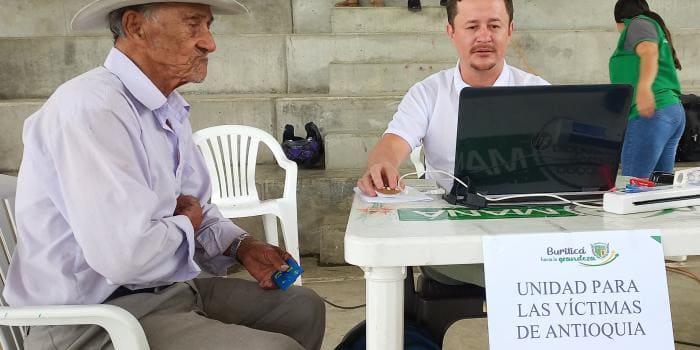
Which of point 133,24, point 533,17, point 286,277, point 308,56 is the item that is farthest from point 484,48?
point 533,17

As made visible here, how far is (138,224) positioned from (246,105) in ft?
10.6

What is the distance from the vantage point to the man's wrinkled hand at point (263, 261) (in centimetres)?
156

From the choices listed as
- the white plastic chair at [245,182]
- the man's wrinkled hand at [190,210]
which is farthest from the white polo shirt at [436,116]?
the white plastic chair at [245,182]

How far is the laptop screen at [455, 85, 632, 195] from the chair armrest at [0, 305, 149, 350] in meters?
0.75

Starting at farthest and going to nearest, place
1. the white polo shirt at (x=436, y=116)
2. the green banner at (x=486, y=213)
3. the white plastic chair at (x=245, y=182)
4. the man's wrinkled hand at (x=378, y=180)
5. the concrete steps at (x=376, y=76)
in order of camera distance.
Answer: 1. the concrete steps at (x=376, y=76)
2. the white plastic chair at (x=245, y=182)
3. the white polo shirt at (x=436, y=116)
4. the man's wrinkled hand at (x=378, y=180)
5. the green banner at (x=486, y=213)

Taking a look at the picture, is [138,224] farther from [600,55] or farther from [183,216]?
[600,55]

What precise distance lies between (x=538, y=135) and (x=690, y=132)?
3.34m

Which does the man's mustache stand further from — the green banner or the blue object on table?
the blue object on table

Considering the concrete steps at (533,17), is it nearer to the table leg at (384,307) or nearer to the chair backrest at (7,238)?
the chair backrest at (7,238)

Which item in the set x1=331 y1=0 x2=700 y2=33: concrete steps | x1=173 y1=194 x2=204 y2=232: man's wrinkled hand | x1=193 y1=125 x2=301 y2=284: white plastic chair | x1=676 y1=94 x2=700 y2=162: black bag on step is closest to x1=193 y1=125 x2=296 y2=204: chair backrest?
x1=193 y1=125 x2=301 y2=284: white plastic chair

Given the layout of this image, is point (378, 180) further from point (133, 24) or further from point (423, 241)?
point (133, 24)

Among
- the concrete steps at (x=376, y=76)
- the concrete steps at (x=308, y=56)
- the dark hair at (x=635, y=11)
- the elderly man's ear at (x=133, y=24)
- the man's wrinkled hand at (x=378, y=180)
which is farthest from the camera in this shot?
the concrete steps at (x=308, y=56)

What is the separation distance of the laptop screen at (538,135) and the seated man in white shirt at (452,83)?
1.23ft

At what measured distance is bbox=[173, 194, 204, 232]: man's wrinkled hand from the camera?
1.40m
